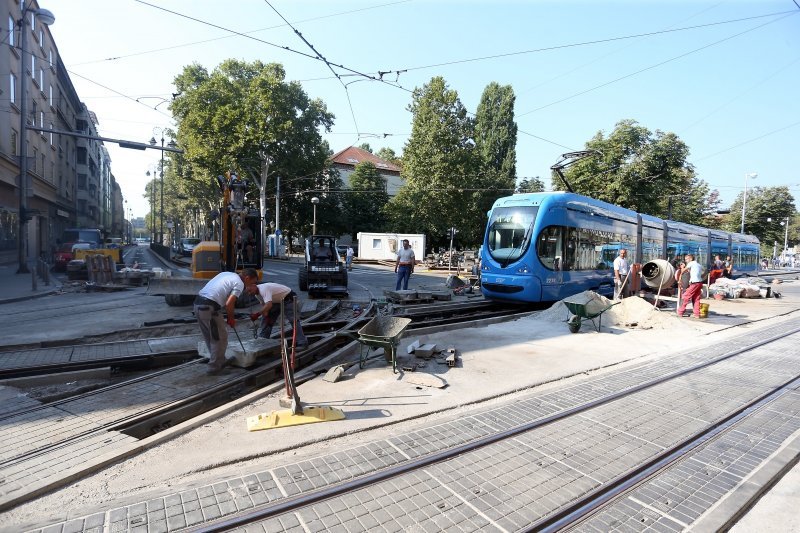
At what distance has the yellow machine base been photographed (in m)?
4.59

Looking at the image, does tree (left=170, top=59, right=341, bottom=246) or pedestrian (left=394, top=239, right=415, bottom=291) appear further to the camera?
tree (left=170, top=59, right=341, bottom=246)

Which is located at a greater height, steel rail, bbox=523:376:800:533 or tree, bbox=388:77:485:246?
tree, bbox=388:77:485:246

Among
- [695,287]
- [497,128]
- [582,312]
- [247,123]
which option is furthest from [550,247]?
[497,128]

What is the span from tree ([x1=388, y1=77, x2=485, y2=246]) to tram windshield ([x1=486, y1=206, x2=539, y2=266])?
27632mm

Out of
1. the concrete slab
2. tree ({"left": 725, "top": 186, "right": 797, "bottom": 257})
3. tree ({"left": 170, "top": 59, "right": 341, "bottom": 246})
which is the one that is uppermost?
tree ({"left": 170, "top": 59, "right": 341, "bottom": 246})

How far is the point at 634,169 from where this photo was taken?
31.8 m

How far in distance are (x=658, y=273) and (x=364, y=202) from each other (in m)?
43.1

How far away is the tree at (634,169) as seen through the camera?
3191 centimetres

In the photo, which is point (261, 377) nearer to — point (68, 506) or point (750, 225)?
point (68, 506)

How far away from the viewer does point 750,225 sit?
49.3 meters

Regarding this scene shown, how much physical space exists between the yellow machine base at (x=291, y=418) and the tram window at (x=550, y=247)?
356 inches

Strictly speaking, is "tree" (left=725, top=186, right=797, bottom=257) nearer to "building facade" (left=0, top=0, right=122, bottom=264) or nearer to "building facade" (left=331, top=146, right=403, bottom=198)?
"building facade" (left=331, top=146, right=403, bottom=198)

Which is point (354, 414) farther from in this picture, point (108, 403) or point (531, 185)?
point (531, 185)

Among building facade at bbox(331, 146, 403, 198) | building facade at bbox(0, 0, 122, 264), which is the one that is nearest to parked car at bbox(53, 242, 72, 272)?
building facade at bbox(0, 0, 122, 264)
